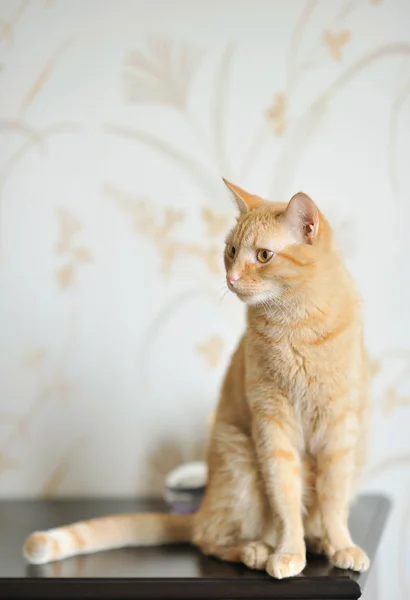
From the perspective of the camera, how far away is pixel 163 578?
3.53 feet

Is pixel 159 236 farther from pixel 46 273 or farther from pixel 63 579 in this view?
pixel 63 579

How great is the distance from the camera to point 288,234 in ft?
3.62

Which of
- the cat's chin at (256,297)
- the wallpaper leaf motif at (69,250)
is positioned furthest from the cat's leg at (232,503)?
the wallpaper leaf motif at (69,250)

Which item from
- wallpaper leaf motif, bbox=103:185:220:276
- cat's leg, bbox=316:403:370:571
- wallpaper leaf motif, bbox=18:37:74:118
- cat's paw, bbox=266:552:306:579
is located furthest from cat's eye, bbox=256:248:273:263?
wallpaper leaf motif, bbox=18:37:74:118

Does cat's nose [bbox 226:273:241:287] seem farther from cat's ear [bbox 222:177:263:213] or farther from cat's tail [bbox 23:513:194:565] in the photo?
cat's tail [bbox 23:513:194:565]

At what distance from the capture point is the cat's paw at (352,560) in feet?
3.55

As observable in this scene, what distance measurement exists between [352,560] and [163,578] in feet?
0.88

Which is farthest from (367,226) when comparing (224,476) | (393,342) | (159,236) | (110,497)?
(110,497)

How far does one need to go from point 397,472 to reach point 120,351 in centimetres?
67

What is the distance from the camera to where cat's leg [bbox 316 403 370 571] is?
113 centimetres

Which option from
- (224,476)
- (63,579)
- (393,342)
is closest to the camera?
(63,579)

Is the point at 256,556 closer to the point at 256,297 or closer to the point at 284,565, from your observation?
the point at 284,565

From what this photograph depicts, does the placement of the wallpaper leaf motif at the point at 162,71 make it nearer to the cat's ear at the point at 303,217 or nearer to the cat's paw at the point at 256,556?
the cat's ear at the point at 303,217

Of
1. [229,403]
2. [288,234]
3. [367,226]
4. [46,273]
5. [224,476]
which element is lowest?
[224,476]
